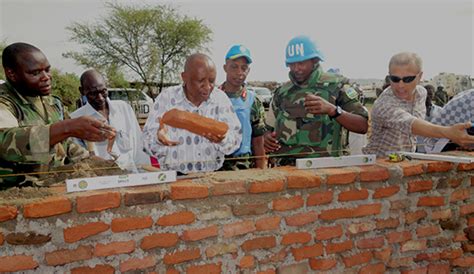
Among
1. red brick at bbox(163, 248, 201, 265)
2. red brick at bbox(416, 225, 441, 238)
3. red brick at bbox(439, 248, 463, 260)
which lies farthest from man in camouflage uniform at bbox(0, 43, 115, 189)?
red brick at bbox(439, 248, 463, 260)

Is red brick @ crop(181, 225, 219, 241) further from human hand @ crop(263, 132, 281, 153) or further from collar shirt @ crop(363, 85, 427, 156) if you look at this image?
collar shirt @ crop(363, 85, 427, 156)

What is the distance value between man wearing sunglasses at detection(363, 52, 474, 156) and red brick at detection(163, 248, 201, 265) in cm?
153

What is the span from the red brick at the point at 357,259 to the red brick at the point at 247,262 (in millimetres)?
574

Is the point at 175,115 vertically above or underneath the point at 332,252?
above

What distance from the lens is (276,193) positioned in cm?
221

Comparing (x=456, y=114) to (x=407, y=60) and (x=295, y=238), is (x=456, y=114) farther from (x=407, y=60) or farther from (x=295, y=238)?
(x=295, y=238)

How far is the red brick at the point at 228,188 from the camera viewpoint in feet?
6.81

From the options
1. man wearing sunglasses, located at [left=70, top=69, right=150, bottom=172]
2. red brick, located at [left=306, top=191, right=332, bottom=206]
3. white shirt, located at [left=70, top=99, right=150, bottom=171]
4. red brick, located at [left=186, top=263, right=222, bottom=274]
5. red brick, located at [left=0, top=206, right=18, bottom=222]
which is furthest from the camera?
man wearing sunglasses, located at [left=70, top=69, right=150, bottom=172]

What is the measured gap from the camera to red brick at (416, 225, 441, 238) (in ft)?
8.46

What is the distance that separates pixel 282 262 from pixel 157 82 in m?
23.8

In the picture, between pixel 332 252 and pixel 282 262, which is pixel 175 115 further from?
pixel 332 252

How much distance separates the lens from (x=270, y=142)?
323 centimetres

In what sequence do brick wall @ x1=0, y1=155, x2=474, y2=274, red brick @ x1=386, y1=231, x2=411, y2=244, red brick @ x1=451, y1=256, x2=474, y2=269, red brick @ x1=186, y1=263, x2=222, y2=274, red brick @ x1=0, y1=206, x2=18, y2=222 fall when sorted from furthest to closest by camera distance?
red brick @ x1=451, y1=256, x2=474, y2=269
red brick @ x1=386, y1=231, x2=411, y2=244
red brick @ x1=186, y1=263, x2=222, y2=274
brick wall @ x1=0, y1=155, x2=474, y2=274
red brick @ x1=0, y1=206, x2=18, y2=222

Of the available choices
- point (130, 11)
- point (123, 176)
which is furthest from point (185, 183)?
point (130, 11)
